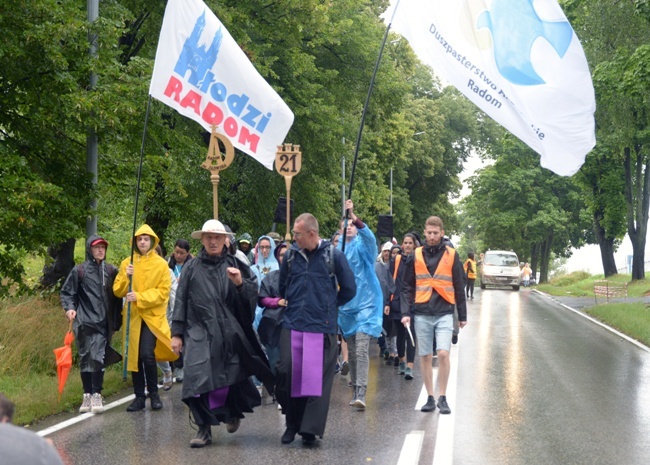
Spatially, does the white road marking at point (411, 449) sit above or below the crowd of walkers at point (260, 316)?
below

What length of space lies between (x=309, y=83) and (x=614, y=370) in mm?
13454

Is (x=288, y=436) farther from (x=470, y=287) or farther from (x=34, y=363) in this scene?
(x=470, y=287)

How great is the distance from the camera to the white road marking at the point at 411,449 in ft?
25.2

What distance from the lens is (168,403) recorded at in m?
11.1

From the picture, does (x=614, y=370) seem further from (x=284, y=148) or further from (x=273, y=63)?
(x=273, y=63)

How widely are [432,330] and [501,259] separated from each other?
4009cm

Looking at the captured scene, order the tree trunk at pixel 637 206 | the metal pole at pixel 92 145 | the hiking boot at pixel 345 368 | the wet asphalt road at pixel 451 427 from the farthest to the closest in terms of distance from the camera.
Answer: the tree trunk at pixel 637 206, the metal pole at pixel 92 145, the hiking boot at pixel 345 368, the wet asphalt road at pixel 451 427

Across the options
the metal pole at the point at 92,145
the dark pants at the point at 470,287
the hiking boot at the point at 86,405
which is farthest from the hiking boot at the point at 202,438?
the dark pants at the point at 470,287

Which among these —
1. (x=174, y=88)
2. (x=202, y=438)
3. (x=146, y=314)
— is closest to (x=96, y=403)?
(x=146, y=314)

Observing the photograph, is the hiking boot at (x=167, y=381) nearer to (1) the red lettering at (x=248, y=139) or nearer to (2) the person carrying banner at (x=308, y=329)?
(1) the red lettering at (x=248, y=139)

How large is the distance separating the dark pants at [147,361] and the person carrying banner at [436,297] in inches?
107

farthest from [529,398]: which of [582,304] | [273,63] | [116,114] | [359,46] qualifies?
[582,304]

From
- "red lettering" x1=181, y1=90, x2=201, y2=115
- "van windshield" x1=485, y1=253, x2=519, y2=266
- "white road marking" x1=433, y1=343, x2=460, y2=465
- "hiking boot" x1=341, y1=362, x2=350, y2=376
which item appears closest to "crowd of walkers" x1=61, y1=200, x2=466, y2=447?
"hiking boot" x1=341, y1=362, x2=350, y2=376

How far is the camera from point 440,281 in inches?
405
